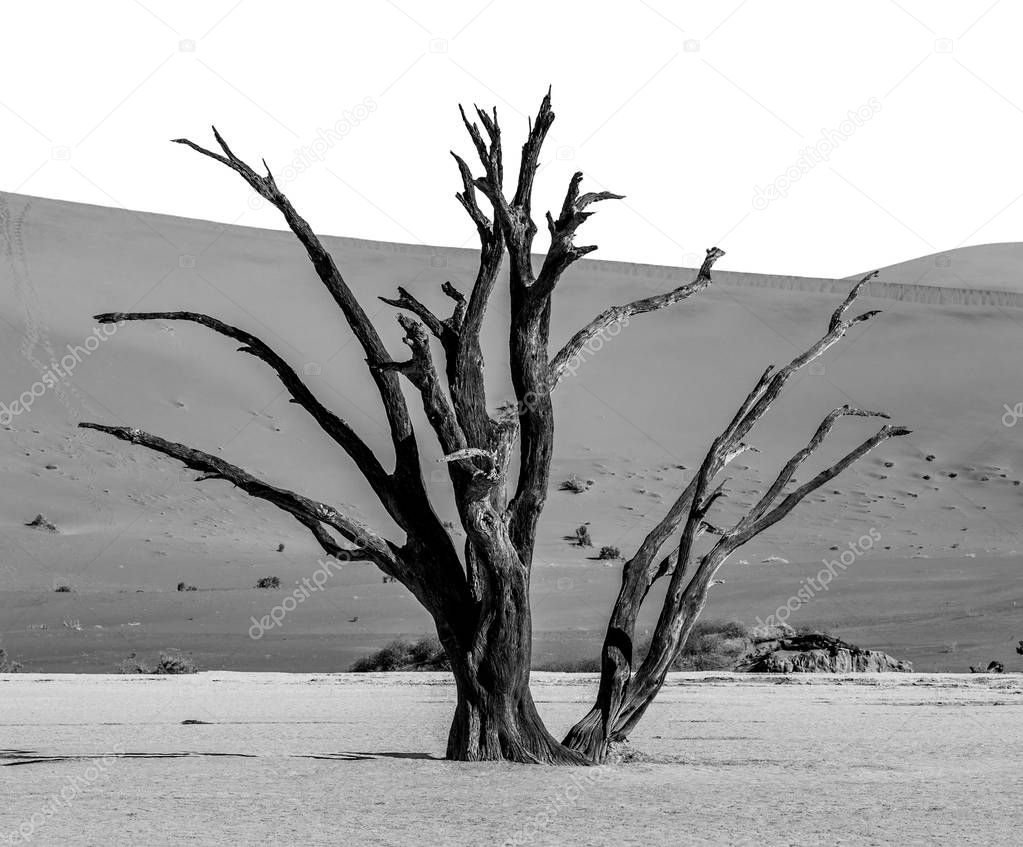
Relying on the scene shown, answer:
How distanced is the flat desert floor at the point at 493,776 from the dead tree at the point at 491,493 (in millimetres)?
408

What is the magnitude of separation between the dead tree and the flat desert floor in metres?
0.41

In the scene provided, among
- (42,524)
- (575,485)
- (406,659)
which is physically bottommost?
(406,659)

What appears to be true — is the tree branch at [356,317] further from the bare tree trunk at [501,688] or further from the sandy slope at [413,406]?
the sandy slope at [413,406]

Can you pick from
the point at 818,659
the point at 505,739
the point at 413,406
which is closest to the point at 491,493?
the point at 505,739

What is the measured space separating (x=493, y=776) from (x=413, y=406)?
33.6 m

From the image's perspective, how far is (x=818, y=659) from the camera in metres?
19.5

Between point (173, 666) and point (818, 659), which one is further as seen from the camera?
point (173, 666)

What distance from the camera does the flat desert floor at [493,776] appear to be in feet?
21.4

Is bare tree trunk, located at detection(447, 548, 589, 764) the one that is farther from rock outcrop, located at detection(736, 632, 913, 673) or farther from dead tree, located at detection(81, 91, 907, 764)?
rock outcrop, located at detection(736, 632, 913, 673)

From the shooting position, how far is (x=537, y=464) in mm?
9211

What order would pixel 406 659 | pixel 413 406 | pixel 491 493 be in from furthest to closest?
pixel 413 406
pixel 406 659
pixel 491 493

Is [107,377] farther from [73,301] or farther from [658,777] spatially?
[658,777]

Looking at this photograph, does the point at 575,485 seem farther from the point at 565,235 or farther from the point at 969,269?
the point at 969,269

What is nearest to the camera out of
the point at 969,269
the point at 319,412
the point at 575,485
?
the point at 319,412
